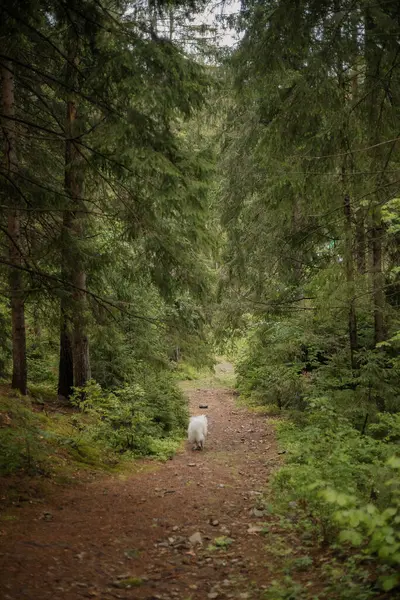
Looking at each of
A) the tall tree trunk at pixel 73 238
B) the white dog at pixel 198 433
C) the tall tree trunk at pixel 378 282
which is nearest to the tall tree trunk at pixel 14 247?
the tall tree trunk at pixel 73 238

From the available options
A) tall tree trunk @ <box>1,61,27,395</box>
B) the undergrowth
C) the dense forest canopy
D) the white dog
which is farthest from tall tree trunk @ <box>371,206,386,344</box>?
tall tree trunk @ <box>1,61,27,395</box>

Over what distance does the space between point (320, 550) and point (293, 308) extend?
6684 mm

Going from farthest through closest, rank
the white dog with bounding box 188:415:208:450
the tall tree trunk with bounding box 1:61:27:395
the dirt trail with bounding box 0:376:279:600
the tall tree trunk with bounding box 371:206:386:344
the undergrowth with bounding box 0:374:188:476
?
the white dog with bounding box 188:415:208:450 < the tall tree trunk with bounding box 371:206:386:344 < the tall tree trunk with bounding box 1:61:27:395 < the undergrowth with bounding box 0:374:188:476 < the dirt trail with bounding box 0:376:279:600

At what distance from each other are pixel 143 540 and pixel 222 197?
868 centimetres

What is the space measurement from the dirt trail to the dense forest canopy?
36.5 inches

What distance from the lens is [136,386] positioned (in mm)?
9398

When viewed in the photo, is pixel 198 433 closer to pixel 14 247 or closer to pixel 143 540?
pixel 143 540

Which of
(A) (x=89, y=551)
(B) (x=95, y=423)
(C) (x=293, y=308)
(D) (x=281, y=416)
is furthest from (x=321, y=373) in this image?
(A) (x=89, y=551)

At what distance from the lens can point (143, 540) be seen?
504 cm

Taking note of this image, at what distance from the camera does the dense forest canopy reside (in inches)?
208

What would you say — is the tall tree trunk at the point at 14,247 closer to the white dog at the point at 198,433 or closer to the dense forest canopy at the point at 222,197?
the dense forest canopy at the point at 222,197

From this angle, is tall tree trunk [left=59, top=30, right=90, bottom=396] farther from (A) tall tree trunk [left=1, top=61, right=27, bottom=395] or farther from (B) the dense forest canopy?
(A) tall tree trunk [left=1, top=61, right=27, bottom=395]

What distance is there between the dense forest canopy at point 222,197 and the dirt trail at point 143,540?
36.5 inches

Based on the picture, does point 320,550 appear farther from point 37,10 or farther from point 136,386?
point 37,10
